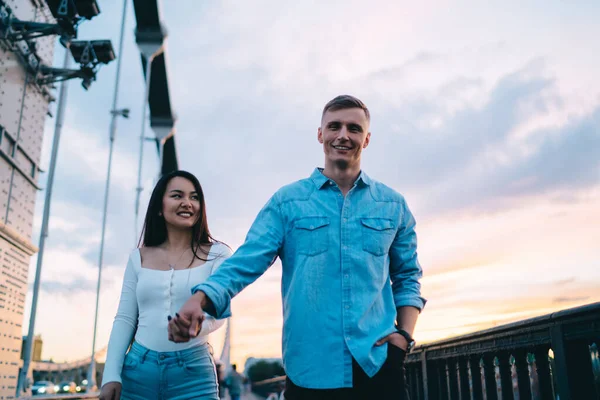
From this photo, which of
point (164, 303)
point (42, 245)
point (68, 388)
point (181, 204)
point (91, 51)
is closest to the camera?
point (164, 303)

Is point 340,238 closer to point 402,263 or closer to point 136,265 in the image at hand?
point 402,263

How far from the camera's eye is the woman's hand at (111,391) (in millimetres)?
1876

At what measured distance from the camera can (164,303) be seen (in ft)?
6.63

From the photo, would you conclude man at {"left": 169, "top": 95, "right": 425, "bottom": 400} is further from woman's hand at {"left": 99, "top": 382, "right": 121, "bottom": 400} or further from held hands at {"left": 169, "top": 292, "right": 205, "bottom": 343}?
woman's hand at {"left": 99, "top": 382, "right": 121, "bottom": 400}

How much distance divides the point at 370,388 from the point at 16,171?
17025 millimetres

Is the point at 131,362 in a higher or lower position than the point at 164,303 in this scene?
lower

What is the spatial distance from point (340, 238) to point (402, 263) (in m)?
0.25

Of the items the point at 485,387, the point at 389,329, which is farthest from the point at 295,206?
the point at 485,387

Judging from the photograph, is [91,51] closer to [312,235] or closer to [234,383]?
[234,383]

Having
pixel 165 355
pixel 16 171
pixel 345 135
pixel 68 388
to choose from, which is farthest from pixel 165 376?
pixel 68 388

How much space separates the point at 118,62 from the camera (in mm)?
19656

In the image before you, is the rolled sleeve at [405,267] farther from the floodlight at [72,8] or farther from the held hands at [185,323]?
the floodlight at [72,8]

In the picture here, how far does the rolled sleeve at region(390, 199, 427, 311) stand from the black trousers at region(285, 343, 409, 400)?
0.76 feet

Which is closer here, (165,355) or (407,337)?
(407,337)
